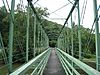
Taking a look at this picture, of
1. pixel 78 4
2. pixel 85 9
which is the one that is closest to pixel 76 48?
pixel 78 4

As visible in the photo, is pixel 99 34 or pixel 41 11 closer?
pixel 99 34

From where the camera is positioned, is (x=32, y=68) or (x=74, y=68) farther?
(x=32, y=68)

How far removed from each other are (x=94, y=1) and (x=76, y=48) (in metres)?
8.18

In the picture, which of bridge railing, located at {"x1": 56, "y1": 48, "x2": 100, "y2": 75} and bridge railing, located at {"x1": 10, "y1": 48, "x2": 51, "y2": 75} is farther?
bridge railing, located at {"x1": 10, "y1": 48, "x2": 51, "y2": 75}

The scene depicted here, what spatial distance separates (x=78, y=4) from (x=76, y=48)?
14.4 feet

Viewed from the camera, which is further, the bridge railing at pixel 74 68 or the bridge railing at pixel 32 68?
the bridge railing at pixel 32 68

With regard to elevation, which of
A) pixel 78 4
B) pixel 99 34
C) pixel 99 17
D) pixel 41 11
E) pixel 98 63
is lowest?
pixel 98 63

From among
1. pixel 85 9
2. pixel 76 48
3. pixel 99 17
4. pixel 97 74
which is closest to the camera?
pixel 97 74

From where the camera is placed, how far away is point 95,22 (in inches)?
166

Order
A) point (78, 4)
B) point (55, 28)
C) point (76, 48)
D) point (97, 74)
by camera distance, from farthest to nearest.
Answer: point (55, 28), point (76, 48), point (78, 4), point (97, 74)

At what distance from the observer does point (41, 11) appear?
4097 cm

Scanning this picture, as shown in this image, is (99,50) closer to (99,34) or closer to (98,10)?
(99,34)

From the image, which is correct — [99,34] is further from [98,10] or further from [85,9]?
[85,9]

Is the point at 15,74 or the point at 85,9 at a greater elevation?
the point at 85,9
